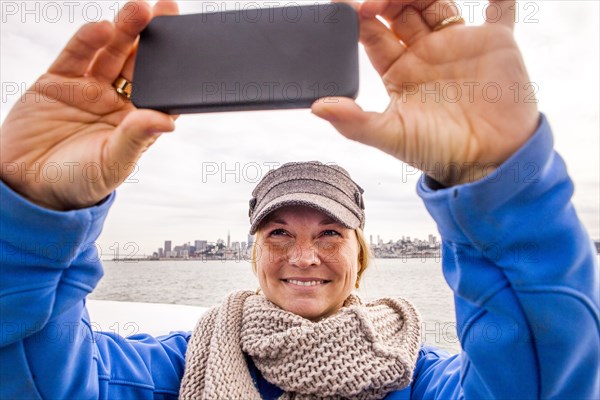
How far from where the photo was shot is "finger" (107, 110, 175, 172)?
28.2 inches

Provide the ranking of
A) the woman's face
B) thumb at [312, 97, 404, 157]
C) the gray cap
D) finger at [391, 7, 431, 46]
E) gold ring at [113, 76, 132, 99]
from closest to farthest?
1. thumb at [312, 97, 404, 157]
2. finger at [391, 7, 431, 46]
3. gold ring at [113, 76, 132, 99]
4. the gray cap
5. the woman's face

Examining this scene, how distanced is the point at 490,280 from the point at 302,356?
0.63 m

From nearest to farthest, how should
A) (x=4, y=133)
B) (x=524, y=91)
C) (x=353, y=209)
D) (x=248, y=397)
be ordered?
(x=524, y=91) < (x=4, y=133) < (x=248, y=397) < (x=353, y=209)

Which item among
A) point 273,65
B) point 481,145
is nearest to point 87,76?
point 273,65

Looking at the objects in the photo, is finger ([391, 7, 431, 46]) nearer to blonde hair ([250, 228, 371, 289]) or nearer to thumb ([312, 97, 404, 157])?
thumb ([312, 97, 404, 157])

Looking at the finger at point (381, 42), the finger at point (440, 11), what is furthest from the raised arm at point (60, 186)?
the finger at point (440, 11)

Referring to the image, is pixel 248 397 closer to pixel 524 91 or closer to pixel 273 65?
Result: pixel 273 65

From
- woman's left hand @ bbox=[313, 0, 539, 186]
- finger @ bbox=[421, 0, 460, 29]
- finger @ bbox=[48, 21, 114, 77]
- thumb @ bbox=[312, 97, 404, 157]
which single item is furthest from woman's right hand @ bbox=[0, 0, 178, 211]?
finger @ bbox=[421, 0, 460, 29]

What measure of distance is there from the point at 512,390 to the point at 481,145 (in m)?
0.48

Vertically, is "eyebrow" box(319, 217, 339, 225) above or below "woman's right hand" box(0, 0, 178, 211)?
below

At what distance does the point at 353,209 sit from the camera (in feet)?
4.41

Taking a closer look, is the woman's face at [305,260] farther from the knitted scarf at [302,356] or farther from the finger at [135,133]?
the finger at [135,133]

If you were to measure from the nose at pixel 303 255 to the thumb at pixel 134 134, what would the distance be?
2.33 ft

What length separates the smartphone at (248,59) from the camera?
72 centimetres
